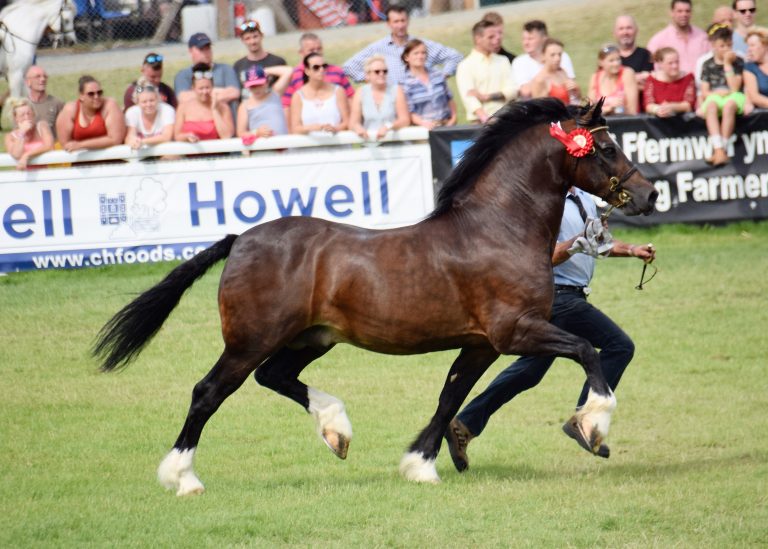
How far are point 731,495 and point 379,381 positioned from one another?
3946 millimetres

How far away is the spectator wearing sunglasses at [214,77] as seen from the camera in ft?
44.9

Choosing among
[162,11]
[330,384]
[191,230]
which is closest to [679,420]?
[330,384]

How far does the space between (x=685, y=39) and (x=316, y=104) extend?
4.75 meters

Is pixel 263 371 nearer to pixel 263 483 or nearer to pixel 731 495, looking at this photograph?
pixel 263 483

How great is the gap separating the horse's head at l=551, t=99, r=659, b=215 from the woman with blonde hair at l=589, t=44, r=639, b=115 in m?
6.77

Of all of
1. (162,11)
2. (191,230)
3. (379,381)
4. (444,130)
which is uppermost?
(162,11)

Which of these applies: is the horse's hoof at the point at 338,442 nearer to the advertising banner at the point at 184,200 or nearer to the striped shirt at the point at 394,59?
the advertising banner at the point at 184,200

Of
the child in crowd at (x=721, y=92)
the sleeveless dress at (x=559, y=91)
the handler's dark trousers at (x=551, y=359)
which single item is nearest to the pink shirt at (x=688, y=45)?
the child in crowd at (x=721, y=92)

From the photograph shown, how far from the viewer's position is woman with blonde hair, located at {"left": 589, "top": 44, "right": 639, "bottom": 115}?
536 inches

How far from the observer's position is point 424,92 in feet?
44.5

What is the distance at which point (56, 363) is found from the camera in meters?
10.5

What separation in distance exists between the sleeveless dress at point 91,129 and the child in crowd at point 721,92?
21.3 feet

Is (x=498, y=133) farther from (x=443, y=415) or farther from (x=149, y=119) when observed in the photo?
(x=149, y=119)

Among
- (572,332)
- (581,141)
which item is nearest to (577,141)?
(581,141)
